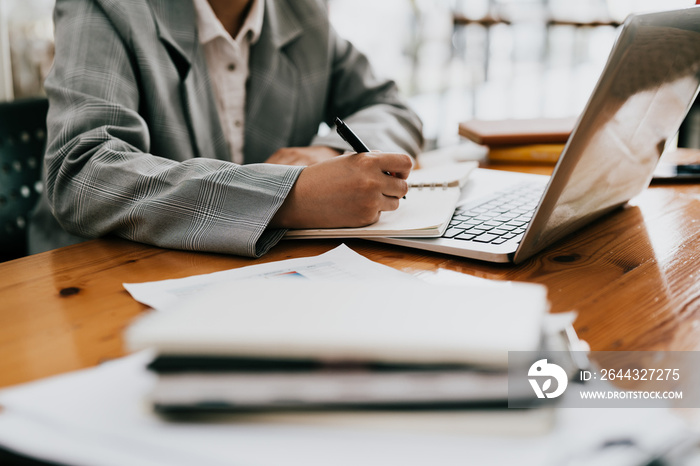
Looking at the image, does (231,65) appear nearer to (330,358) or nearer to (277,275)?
(277,275)

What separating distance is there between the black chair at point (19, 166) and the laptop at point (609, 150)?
2.27 ft

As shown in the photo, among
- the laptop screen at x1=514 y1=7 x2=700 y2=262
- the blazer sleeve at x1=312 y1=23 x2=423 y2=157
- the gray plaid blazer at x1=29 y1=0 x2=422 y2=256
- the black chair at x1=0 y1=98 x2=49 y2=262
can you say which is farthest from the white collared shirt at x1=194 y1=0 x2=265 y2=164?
the laptop screen at x1=514 y1=7 x2=700 y2=262

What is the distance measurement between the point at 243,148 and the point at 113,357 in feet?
2.62

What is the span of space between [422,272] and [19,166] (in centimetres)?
77

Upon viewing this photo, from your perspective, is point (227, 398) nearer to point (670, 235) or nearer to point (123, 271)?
point (123, 271)

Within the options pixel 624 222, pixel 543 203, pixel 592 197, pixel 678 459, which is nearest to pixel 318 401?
pixel 678 459

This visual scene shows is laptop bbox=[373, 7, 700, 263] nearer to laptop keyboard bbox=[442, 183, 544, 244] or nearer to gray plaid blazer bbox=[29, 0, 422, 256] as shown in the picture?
laptop keyboard bbox=[442, 183, 544, 244]

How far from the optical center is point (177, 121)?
99cm

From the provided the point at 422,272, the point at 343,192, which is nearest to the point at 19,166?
the point at 343,192

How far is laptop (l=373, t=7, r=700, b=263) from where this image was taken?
509 mm

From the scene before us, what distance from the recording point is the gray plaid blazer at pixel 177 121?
684 mm

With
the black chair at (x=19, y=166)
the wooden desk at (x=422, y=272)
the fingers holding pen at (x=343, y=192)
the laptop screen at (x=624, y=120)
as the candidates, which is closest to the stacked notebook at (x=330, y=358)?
the wooden desk at (x=422, y=272)

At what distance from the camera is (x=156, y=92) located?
937 millimetres

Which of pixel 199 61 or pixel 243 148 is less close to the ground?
pixel 199 61
